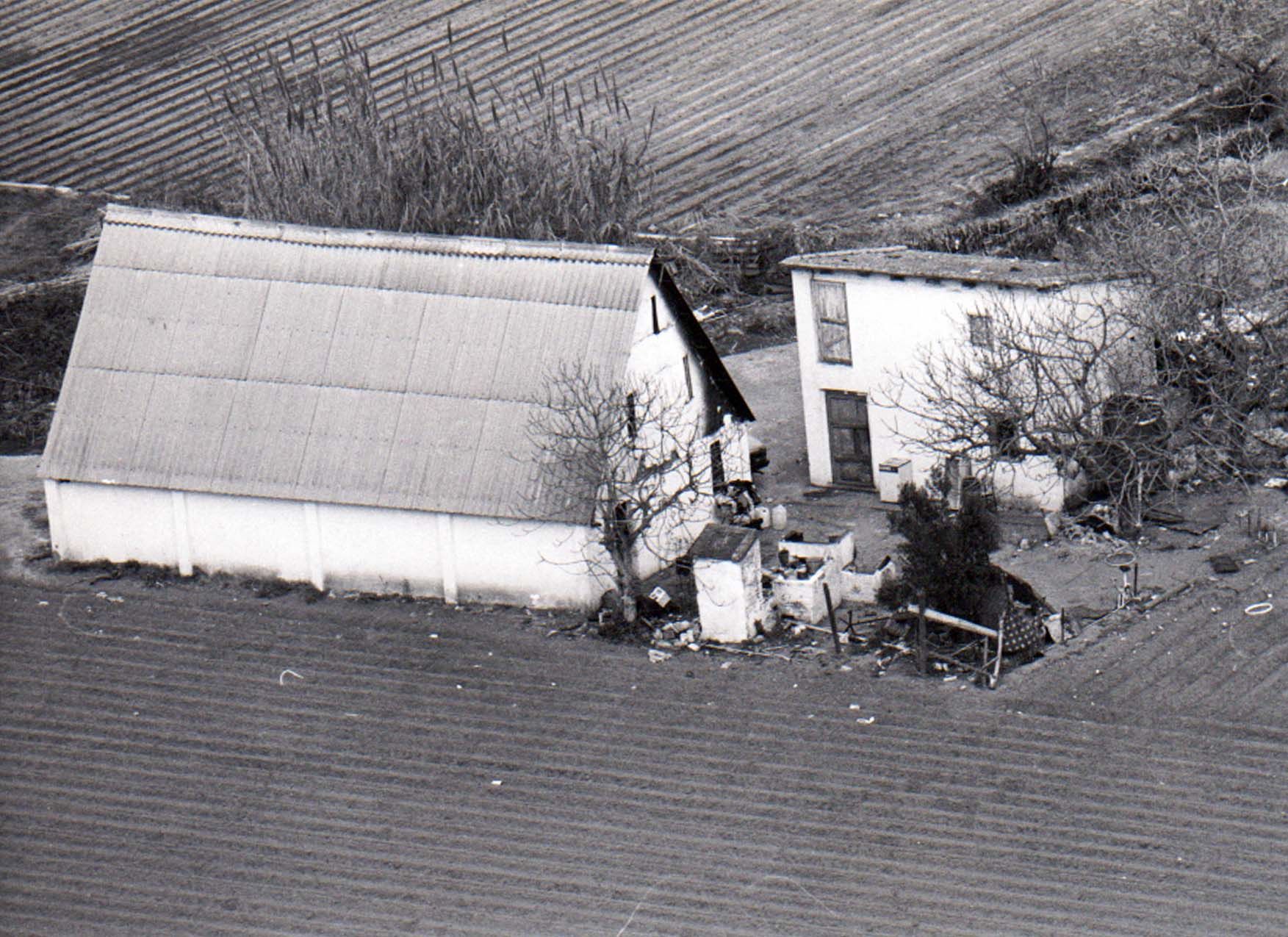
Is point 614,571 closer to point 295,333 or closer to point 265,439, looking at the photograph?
point 265,439

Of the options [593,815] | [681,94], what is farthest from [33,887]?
[681,94]

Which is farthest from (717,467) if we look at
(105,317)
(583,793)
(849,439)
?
(105,317)

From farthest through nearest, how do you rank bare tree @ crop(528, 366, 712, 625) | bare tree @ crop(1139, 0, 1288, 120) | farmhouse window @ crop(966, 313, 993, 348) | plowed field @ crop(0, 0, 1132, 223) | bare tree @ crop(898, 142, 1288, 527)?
1. plowed field @ crop(0, 0, 1132, 223)
2. bare tree @ crop(1139, 0, 1288, 120)
3. farmhouse window @ crop(966, 313, 993, 348)
4. bare tree @ crop(898, 142, 1288, 527)
5. bare tree @ crop(528, 366, 712, 625)

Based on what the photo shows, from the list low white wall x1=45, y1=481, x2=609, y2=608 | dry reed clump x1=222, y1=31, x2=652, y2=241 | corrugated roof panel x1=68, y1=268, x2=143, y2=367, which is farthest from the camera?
dry reed clump x1=222, y1=31, x2=652, y2=241

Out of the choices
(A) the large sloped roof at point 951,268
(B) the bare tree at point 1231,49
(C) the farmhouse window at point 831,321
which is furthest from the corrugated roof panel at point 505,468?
(B) the bare tree at point 1231,49

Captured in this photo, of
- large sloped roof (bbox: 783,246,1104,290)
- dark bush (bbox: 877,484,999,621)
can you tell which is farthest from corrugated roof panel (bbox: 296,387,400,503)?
dark bush (bbox: 877,484,999,621)

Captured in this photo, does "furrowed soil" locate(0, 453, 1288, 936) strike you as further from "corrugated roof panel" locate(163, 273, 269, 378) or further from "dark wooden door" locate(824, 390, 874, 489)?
"dark wooden door" locate(824, 390, 874, 489)

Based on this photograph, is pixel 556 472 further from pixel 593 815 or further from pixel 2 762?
pixel 2 762

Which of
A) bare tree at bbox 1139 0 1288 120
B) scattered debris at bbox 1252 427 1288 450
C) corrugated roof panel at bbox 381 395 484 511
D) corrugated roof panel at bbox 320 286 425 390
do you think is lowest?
scattered debris at bbox 1252 427 1288 450
